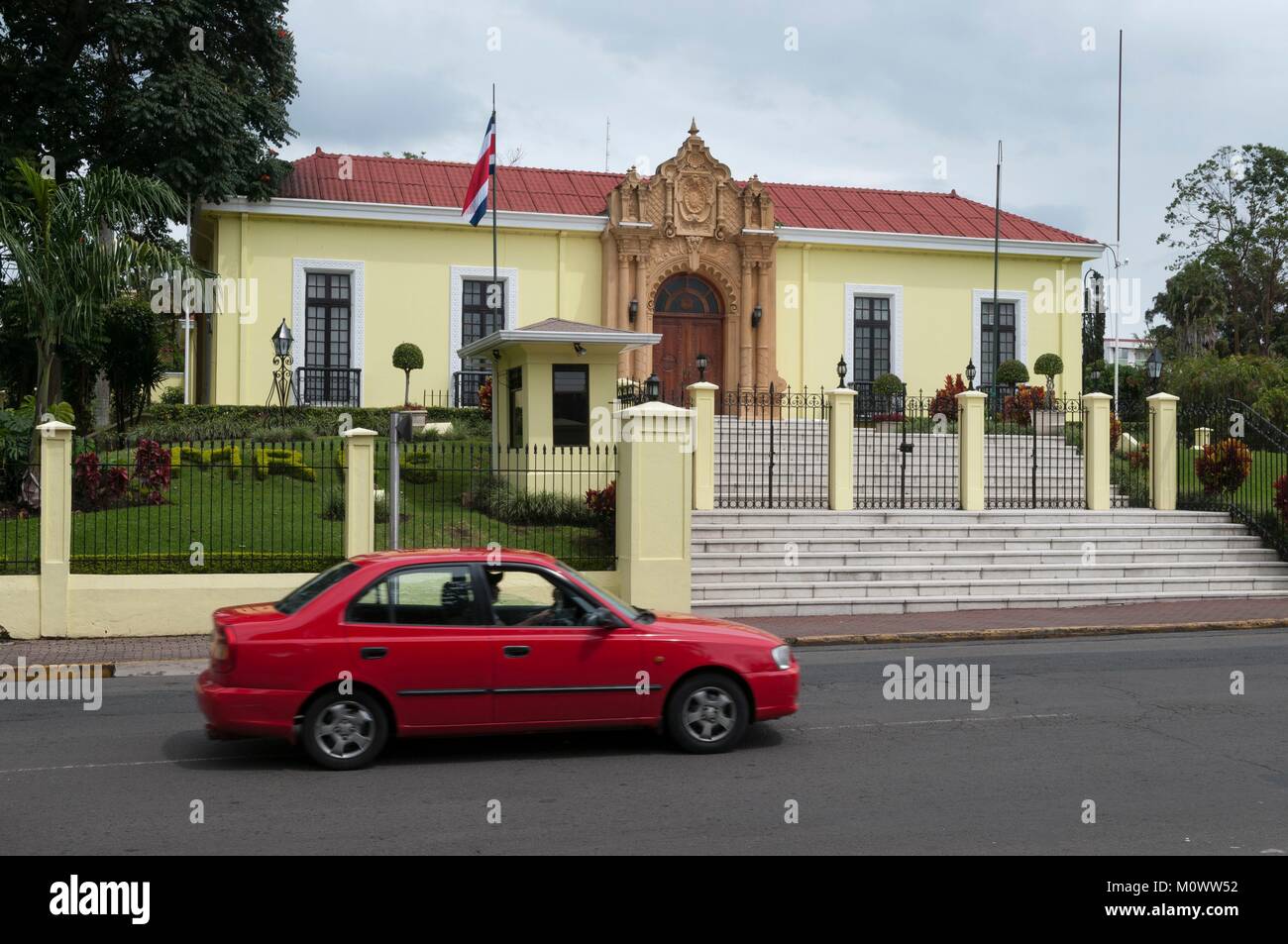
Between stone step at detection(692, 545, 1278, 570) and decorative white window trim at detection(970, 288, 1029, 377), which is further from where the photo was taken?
decorative white window trim at detection(970, 288, 1029, 377)

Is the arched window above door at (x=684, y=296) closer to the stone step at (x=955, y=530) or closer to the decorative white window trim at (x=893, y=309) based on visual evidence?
the decorative white window trim at (x=893, y=309)

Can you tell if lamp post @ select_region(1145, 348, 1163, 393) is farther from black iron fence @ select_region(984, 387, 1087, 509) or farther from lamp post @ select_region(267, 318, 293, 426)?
lamp post @ select_region(267, 318, 293, 426)

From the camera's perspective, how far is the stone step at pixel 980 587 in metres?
16.5

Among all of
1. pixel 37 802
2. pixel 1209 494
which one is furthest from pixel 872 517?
pixel 37 802

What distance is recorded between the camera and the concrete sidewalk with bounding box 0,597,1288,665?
13273mm

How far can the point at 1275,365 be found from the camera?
3956 cm

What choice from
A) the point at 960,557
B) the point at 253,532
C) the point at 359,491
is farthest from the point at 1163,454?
the point at 253,532

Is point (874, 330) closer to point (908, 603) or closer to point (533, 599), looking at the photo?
point (908, 603)

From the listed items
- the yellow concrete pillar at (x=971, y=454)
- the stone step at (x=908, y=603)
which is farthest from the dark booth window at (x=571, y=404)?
the yellow concrete pillar at (x=971, y=454)

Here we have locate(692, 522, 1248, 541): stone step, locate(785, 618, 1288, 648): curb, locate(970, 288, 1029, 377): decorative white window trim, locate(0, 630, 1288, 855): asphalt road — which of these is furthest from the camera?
locate(970, 288, 1029, 377): decorative white window trim

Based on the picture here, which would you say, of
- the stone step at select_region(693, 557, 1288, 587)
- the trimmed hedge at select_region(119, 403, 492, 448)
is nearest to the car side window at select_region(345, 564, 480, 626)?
the stone step at select_region(693, 557, 1288, 587)

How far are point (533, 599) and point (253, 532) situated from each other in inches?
333

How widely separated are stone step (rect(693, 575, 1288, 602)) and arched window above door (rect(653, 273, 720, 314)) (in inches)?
561

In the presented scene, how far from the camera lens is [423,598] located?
8273mm
